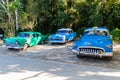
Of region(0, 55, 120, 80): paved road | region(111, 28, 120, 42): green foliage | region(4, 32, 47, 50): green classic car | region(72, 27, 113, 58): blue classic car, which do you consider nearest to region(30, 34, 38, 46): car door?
region(4, 32, 47, 50): green classic car

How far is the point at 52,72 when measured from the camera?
26.0 ft

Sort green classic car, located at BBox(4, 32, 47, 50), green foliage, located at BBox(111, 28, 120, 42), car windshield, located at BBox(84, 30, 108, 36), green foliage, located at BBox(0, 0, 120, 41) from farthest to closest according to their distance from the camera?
green foliage, located at BBox(0, 0, 120, 41), green foliage, located at BBox(111, 28, 120, 42), green classic car, located at BBox(4, 32, 47, 50), car windshield, located at BBox(84, 30, 108, 36)

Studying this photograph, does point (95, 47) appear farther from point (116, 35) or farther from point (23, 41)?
point (116, 35)

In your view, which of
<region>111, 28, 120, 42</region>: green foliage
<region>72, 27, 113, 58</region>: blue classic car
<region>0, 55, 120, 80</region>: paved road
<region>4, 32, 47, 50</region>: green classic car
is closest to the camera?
<region>0, 55, 120, 80</region>: paved road

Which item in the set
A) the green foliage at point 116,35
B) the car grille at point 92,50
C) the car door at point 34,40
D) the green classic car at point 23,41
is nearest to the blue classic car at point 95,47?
the car grille at point 92,50

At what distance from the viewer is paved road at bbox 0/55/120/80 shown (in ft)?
23.7

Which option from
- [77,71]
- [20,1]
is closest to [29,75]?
[77,71]

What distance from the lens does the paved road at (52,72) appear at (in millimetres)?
7238

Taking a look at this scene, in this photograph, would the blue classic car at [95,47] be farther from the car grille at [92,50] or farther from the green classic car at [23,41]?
the green classic car at [23,41]

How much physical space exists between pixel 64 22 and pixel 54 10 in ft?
5.63

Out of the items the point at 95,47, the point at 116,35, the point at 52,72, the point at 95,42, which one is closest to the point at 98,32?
the point at 95,42

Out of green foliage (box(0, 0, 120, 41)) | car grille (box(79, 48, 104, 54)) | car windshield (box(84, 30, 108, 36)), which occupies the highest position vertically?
green foliage (box(0, 0, 120, 41))

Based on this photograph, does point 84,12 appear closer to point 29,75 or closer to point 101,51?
point 101,51

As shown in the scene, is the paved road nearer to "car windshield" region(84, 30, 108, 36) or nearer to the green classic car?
"car windshield" region(84, 30, 108, 36)
